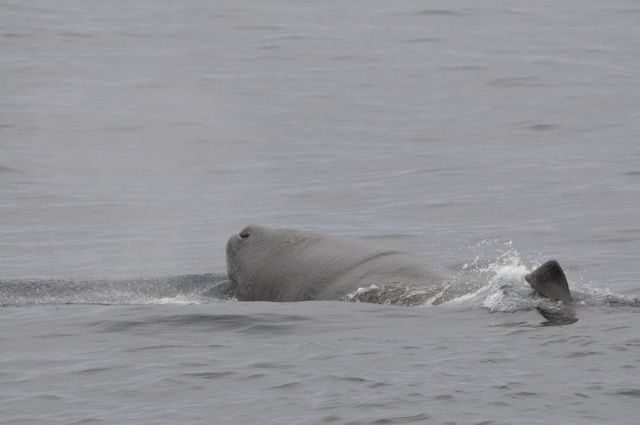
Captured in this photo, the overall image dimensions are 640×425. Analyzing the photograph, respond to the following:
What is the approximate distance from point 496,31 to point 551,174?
2107 centimetres

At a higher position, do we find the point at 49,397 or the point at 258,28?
the point at 258,28

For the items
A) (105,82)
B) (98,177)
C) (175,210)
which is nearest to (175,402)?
(175,210)

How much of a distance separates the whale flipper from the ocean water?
0.14 m

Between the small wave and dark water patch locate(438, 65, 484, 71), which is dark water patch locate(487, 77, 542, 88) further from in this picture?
the small wave

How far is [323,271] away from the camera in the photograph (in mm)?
13328

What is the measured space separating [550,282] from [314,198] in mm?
12478

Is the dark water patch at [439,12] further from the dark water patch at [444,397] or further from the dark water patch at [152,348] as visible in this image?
the dark water patch at [444,397]

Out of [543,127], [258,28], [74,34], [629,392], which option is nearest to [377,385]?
[629,392]

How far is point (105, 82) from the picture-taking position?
121ft

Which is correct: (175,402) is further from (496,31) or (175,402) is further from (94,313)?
(496,31)

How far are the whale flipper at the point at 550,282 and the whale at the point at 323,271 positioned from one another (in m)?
0.18

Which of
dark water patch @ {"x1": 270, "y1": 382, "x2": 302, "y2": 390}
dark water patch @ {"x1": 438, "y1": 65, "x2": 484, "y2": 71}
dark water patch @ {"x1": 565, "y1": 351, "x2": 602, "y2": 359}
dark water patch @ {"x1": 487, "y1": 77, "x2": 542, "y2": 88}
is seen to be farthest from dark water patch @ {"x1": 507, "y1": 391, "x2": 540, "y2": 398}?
dark water patch @ {"x1": 438, "y1": 65, "x2": 484, "y2": 71}

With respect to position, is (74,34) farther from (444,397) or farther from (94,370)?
(444,397)

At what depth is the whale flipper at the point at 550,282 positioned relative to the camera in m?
10.9
